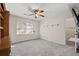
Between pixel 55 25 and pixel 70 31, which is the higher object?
pixel 55 25

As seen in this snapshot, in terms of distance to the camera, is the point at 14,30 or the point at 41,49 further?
the point at 41,49

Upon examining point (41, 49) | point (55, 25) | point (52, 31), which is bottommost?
point (41, 49)

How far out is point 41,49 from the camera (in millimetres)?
2346

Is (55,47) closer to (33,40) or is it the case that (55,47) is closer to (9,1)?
(33,40)

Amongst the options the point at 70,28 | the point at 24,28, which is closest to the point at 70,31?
the point at 70,28

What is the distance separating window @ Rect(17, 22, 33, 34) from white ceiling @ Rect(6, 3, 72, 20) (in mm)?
171

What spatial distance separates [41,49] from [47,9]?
33.7 inches

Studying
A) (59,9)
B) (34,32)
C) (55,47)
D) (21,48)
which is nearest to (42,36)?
(34,32)

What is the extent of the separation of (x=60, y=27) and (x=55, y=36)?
24 cm

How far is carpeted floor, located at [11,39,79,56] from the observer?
222cm

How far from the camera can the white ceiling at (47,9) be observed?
2.17 m

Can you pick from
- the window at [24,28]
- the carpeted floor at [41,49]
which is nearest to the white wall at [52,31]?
the carpeted floor at [41,49]

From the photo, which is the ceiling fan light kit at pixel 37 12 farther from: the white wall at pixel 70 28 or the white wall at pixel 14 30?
the white wall at pixel 70 28

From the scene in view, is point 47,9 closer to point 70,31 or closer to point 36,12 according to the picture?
point 36,12
